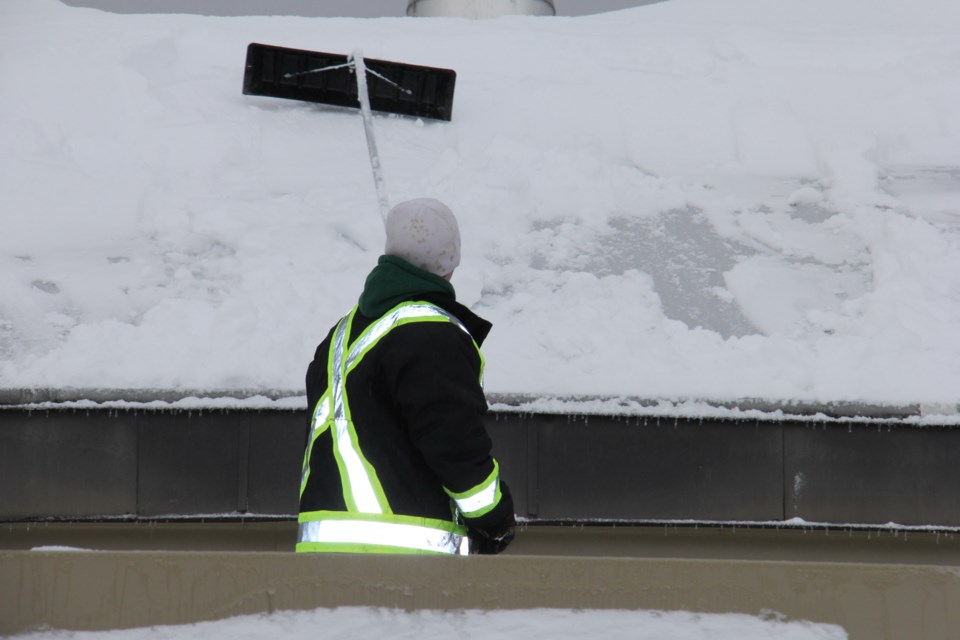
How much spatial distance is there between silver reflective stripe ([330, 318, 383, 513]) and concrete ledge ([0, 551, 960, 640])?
0.35 m

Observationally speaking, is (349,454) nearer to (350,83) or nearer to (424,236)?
(424,236)

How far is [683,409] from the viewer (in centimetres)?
395

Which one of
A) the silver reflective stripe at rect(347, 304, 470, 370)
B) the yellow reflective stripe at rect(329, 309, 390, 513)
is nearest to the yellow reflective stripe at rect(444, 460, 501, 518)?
the yellow reflective stripe at rect(329, 309, 390, 513)

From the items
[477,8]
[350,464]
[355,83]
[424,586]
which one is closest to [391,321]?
[350,464]

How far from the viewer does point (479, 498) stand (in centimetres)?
224

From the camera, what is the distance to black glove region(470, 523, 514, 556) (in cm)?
232

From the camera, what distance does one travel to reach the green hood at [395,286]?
2.31 meters

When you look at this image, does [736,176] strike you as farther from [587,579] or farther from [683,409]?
[587,579]

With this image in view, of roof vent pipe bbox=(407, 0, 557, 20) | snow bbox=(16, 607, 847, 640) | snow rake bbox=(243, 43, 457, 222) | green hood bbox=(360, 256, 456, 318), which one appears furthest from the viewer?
roof vent pipe bbox=(407, 0, 557, 20)

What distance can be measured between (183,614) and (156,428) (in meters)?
2.10

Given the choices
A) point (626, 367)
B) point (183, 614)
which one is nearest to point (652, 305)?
point (626, 367)

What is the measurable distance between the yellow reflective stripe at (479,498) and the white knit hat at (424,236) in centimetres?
46

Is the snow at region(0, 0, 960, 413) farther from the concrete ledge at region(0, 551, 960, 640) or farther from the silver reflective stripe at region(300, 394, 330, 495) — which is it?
the concrete ledge at region(0, 551, 960, 640)

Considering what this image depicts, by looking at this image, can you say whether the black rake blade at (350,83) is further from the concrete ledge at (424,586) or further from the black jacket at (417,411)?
the concrete ledge at (424,586)
